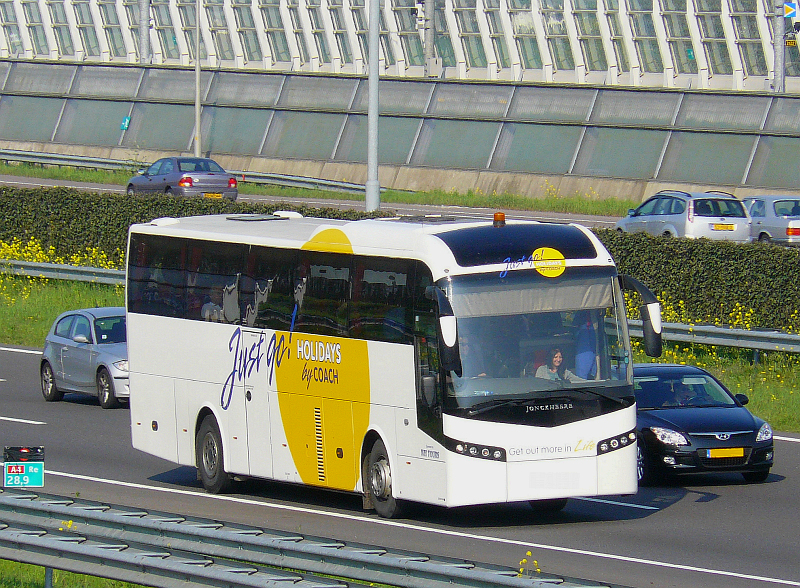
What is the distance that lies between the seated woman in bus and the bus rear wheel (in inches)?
166

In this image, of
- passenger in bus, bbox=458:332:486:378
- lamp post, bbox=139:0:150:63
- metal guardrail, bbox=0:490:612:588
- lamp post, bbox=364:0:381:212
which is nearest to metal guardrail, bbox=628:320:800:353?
lamp post, bbox=364:0:381:212

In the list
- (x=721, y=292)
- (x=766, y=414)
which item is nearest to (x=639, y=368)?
(x=766, y=414)

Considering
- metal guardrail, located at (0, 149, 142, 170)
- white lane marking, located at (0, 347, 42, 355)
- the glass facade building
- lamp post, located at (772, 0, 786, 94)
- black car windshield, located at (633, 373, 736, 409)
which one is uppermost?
the glass facade building

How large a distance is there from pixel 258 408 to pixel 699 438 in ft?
15.2

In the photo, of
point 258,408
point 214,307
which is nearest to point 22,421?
point 214,307

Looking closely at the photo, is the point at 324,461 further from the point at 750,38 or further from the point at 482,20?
the point at 482,20

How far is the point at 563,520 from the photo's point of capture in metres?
14.0

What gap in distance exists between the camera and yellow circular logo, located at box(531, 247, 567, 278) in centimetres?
1342

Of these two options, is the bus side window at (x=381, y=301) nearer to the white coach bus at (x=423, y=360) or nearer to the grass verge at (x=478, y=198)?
the white coach bus at (x=423, y=360)

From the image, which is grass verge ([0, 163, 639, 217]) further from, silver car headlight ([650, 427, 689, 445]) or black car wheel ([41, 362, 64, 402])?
silver car headlight ([650, 427, 689, 445])

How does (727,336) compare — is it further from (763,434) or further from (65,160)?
(65,160)

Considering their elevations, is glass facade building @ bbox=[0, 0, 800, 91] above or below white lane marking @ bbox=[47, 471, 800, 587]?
above

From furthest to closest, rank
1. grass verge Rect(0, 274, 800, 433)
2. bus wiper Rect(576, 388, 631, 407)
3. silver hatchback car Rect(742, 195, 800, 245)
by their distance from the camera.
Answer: silver hatchback car Rect(742, 195, 800, 245) → grass verge Rect(0, 274, 800, 433) → bus wiper Rect(576, 388, 631, 407)

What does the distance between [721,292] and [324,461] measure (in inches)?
469
